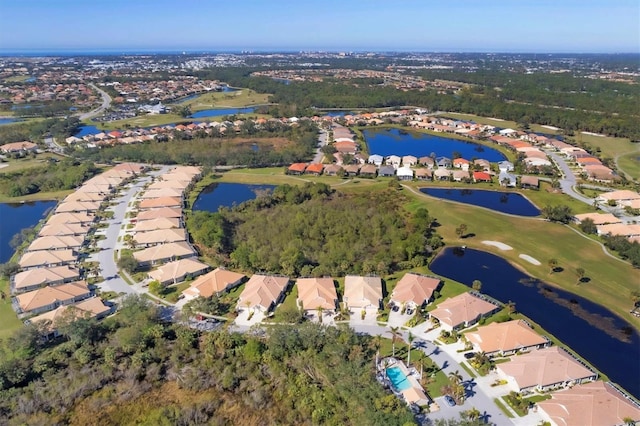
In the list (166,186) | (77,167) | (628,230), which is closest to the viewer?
(628,230)

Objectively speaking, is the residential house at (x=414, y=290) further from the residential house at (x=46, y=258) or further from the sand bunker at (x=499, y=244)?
the residential house at (x=46, y=258)

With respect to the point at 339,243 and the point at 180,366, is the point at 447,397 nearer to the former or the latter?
the point at 180,366

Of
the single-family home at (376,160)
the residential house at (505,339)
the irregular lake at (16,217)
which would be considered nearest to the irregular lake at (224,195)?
the irregular lake at (16,217)

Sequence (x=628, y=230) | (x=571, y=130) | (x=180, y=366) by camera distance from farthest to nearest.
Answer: (x=571, y=130)
(x=628, y=230)
(x=180, y=366)

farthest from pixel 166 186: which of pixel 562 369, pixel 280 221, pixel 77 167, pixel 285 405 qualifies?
pixel 562 369

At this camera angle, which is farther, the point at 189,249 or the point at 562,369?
the point at 189,249
